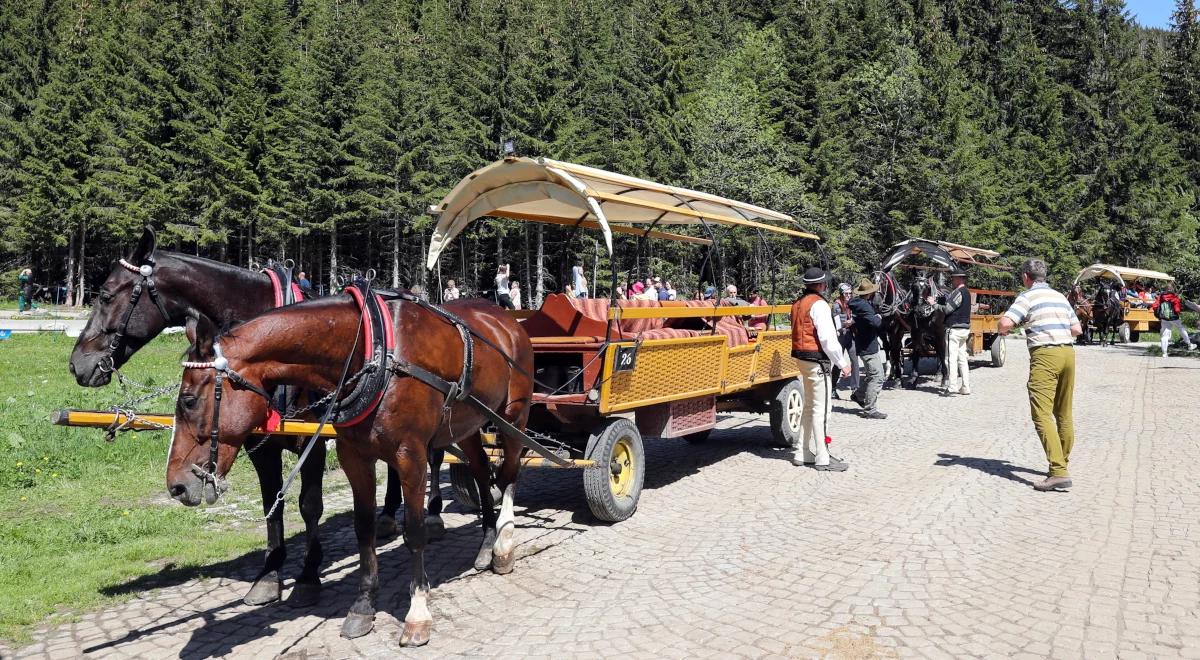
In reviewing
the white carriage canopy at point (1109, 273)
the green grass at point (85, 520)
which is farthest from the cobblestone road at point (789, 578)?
the white carriage canopy at point (1109, 273)

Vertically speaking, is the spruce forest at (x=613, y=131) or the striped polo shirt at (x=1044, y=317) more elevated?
the spruce forest at (x=613, y=131)

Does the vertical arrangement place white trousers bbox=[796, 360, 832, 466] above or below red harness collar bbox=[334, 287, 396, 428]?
below

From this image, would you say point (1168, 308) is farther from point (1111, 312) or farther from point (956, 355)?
point (956, 355)

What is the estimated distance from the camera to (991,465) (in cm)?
875

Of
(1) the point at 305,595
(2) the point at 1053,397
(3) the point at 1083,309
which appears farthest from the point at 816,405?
(3) the point at 1083,309

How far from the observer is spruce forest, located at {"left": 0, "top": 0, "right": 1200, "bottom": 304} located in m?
40.7

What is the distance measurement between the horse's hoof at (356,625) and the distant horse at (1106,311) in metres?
29.5

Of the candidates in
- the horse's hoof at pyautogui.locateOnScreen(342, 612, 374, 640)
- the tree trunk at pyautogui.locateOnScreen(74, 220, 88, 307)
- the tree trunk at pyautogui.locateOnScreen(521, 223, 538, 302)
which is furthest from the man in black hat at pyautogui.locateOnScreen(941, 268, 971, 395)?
the tree trunk at pyautogui.locateOnScreen(74, 220, 88, 307)

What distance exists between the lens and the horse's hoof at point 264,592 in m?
4.96

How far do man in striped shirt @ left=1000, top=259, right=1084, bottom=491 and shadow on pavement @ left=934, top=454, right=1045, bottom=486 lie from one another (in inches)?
15.3

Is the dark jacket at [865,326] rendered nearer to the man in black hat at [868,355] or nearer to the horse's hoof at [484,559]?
the man in black hat at [868,355]

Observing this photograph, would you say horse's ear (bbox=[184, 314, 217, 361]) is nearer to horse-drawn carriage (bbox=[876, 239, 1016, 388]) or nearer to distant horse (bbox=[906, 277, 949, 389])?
horse-drawn carriage (bbox=[876, 239, 1016, 388])

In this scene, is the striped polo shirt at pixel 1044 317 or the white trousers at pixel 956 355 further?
the white trousers at pixel 956 355

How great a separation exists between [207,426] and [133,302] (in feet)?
5.08
